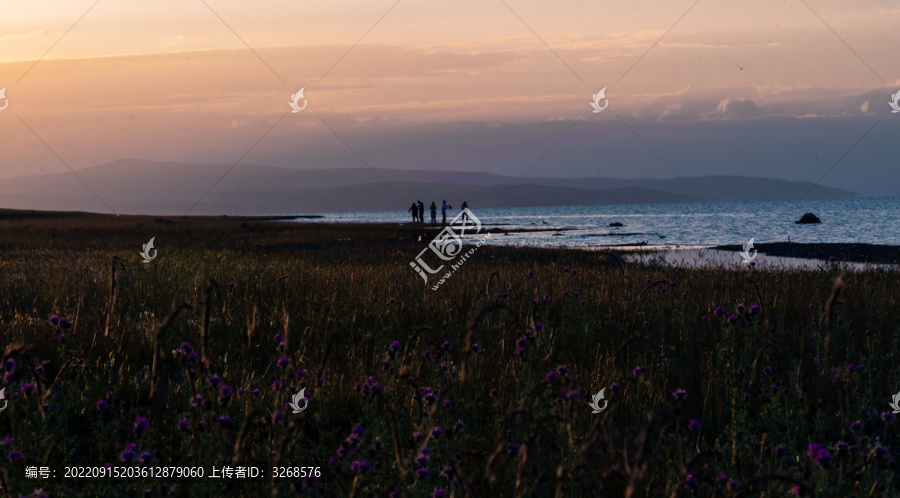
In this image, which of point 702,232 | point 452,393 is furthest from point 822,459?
point 702,232

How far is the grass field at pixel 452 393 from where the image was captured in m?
3.12

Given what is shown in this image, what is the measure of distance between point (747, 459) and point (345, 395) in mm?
2801

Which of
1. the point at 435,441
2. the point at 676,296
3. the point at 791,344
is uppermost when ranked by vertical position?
the point at 676,296

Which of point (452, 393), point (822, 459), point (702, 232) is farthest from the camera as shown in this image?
point (702, 232)

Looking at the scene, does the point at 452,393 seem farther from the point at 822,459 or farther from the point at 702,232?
the point at 702,232

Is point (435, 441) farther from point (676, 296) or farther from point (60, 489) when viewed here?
point (676, 296)

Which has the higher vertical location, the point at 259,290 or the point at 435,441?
the point at 259,290

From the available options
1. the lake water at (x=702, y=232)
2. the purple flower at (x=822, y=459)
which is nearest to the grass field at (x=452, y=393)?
the purple flower at (x=822, y=459)

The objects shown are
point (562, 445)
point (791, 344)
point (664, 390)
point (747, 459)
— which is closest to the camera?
point (562, 445)

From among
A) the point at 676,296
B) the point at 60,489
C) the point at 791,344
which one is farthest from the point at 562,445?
the point at 676,296

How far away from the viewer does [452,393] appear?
486cm

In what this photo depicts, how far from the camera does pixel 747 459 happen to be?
400 centimetres

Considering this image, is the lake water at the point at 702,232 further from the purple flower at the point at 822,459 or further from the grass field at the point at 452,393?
the purple flower at the point at 822,459

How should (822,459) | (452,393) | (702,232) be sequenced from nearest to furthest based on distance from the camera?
(822,459)
(452,393)
(702,232)
